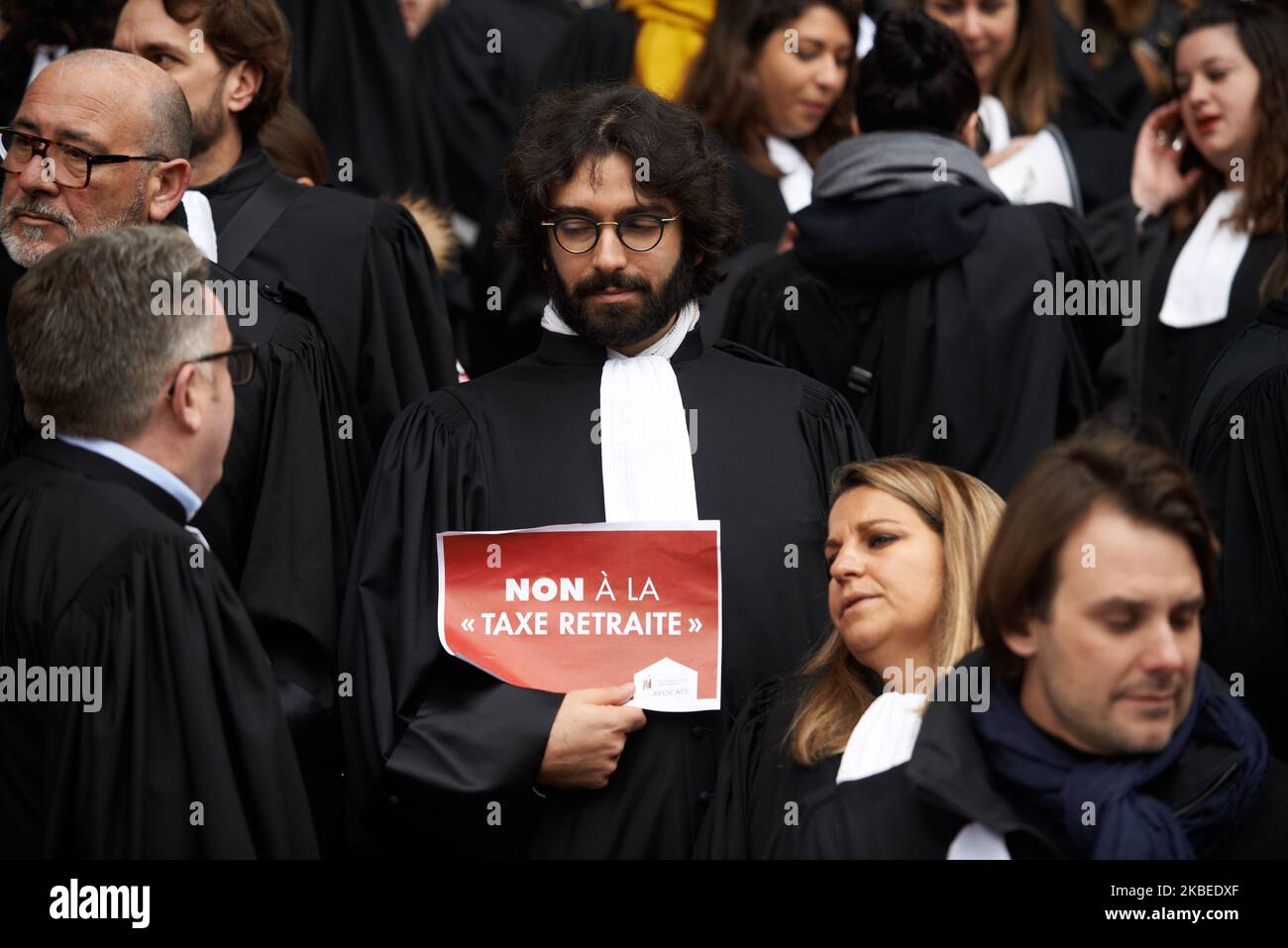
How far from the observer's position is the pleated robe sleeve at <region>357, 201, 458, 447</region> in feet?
18.9

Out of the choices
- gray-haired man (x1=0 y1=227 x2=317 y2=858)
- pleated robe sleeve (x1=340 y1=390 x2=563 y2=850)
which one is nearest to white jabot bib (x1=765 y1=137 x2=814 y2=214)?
pleated robe sleeve (x1=340 y1=390 x2=563 y2=850)

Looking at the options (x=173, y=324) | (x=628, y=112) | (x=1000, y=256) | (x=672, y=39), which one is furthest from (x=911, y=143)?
(x=173, y=324)

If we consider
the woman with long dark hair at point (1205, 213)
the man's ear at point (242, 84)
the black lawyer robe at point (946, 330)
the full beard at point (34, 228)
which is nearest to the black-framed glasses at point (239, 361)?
the full beard at point (34, 228)

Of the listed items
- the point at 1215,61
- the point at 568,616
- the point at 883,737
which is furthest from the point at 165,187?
the point at 1215,61

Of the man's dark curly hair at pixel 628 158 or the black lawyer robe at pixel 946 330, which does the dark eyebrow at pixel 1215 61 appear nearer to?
the black lawyer robe at pixel 946 330

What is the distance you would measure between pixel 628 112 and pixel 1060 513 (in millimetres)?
1783

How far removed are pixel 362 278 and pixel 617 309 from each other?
3.98ft

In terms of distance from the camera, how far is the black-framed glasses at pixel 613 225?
4867 mm

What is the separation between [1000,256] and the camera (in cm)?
588

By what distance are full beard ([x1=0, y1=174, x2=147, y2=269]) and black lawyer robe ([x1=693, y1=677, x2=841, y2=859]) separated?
1.95m

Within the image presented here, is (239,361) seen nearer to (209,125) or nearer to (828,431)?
(828,431)

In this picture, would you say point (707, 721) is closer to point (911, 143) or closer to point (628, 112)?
point (628, 112)

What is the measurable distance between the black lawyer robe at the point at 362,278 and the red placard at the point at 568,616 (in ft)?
4.01

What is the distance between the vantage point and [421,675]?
4.55 m
